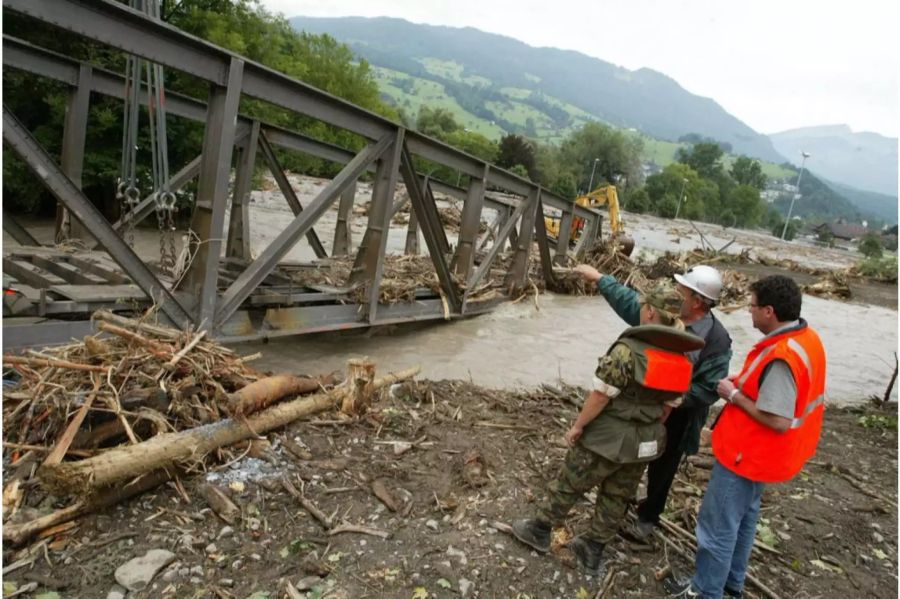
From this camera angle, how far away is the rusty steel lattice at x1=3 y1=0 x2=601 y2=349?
4109 mm

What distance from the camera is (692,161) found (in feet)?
411

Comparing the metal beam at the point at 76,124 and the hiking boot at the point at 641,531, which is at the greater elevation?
the metal beam at the point at 76,124

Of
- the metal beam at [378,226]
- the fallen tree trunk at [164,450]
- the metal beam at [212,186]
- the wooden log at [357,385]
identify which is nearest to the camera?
the fallen tree trunk at [164,450]

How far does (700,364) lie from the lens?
3479 mm

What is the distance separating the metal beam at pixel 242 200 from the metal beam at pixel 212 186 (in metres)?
3.18

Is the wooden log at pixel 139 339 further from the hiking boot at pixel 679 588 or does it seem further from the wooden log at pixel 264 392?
the hiking boot at pixel 679 588

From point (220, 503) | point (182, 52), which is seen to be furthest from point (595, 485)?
point (182, 52)

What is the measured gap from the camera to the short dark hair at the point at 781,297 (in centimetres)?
287

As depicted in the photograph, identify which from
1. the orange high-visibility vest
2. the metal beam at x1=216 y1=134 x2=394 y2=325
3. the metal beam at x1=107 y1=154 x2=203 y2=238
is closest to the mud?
the orange high-visibility vest

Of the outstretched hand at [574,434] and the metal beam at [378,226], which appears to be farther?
the metal beam at [378,226]

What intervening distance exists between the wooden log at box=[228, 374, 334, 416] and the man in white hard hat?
2.38m

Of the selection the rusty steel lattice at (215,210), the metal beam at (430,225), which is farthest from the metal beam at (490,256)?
the metal beam at (430,225)

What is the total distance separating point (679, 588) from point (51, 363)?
3.92m

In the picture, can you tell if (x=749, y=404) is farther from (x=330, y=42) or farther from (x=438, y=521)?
(x=330, y=42)
